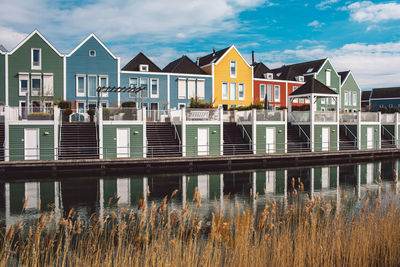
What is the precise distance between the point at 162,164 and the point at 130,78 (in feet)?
50.3

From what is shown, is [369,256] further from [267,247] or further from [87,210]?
[87,210]

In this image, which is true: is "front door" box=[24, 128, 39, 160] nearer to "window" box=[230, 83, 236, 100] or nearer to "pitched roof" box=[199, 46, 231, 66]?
"pitched roof" box=[199, 46, 231, 66]

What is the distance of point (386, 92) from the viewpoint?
7069 centimetres

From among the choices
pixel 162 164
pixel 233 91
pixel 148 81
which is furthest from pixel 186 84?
pixel 162 164

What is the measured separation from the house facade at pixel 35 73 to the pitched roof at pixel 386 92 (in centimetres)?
5952

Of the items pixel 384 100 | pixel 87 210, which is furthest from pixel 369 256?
pixel 384 100

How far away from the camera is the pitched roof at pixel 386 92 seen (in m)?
69.2

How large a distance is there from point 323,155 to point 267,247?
87.1 ft

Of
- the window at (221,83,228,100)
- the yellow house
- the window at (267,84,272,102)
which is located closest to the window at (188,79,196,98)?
the yellow house

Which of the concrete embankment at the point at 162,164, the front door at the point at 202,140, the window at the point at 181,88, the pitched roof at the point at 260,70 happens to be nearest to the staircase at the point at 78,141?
the concrete embankment at the point at 162,164

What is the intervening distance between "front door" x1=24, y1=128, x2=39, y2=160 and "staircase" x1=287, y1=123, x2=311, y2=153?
19427 mm

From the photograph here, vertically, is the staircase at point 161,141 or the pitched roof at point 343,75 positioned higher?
the pitched roof at point 343,75

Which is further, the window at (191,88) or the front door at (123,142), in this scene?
the window at (191,88)

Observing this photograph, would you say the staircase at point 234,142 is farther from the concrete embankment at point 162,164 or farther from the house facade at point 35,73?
the house facade at point 35,73
